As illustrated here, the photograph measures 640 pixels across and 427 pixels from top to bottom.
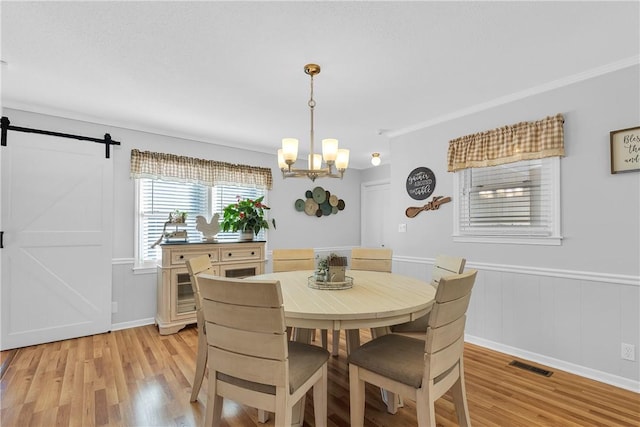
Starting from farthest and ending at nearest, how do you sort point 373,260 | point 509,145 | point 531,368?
point 373,260
point 509,145
point 531,368

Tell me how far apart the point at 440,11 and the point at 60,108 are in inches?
142

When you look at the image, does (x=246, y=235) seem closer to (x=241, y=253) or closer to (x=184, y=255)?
(x=241, y=253)

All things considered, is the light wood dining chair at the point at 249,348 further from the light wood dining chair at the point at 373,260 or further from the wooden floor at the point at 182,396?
the light wood dining chair at the point at 373,260

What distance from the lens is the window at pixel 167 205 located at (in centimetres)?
382

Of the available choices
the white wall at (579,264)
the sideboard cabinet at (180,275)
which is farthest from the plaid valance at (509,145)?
the sideboard cabinet at (180,275)

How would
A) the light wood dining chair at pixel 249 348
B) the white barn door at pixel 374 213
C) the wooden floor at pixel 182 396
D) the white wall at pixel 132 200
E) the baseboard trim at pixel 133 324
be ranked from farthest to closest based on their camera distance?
1. the white barn door at pixel 374 213
2. the baseboard trim at pixel 133 324
3. the white wall at pixel 132 200
4. the wooden floor at pixel 182 396
5. the light wood dining chair at pixel 249 348

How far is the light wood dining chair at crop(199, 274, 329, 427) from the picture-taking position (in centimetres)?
137

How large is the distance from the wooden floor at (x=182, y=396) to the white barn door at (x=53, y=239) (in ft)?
1.29

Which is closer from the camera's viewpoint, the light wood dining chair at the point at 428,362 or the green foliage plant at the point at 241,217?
the light wood dining chair at the point at 428,362

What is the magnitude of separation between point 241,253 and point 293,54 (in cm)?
254

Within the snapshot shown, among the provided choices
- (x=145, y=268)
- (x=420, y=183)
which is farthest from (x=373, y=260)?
(x=145, y=268)

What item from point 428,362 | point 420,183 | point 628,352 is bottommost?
point 628,352

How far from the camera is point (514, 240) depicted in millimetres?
2934

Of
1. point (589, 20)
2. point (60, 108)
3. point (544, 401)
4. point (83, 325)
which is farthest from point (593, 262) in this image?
point (60, 108)
